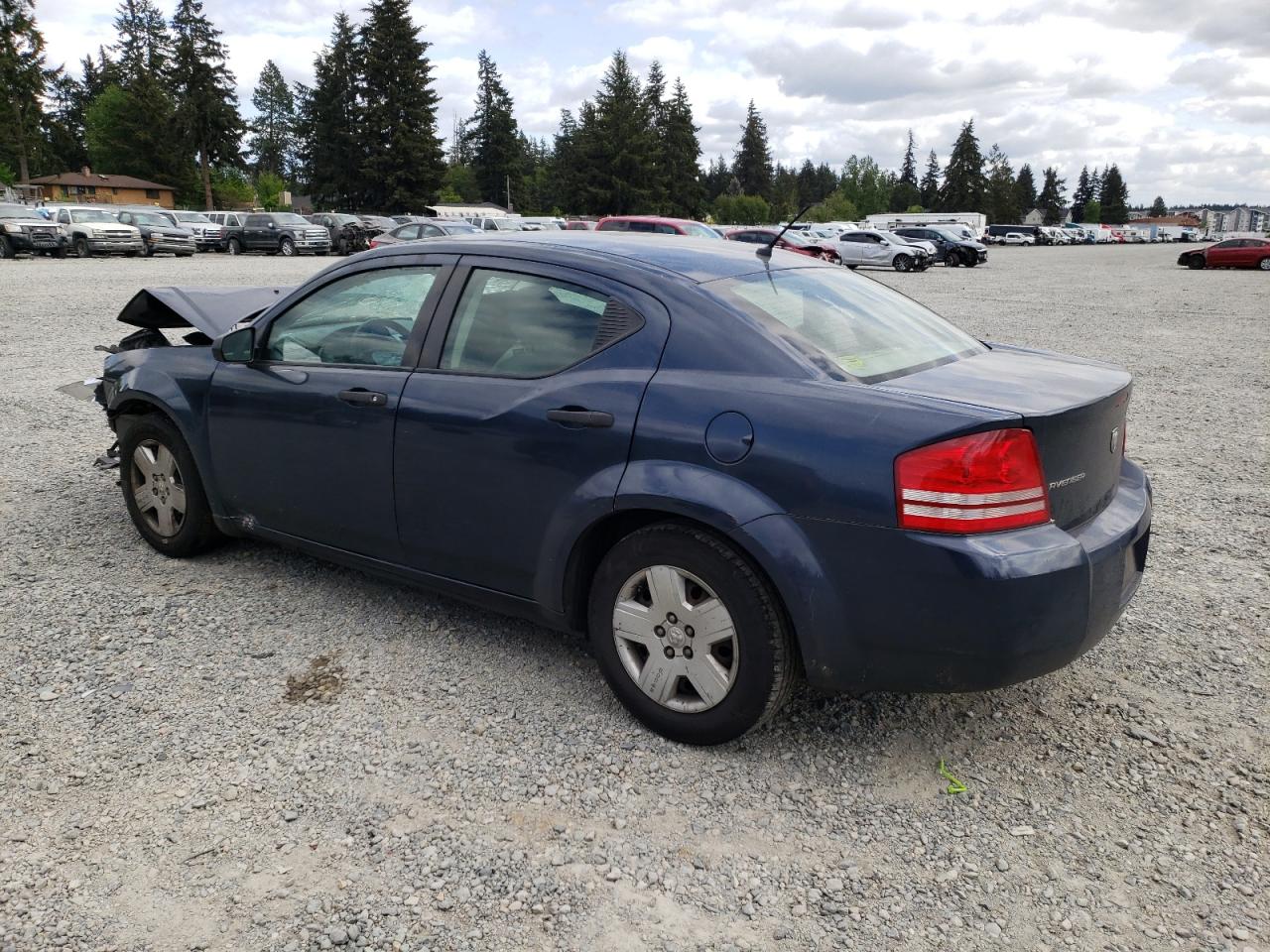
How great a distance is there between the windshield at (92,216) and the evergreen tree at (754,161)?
10241cm

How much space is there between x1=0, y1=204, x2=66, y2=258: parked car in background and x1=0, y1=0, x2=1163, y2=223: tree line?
4144 centimetres

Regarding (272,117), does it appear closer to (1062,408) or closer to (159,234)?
(159,234)

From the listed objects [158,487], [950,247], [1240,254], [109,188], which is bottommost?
[158,487]

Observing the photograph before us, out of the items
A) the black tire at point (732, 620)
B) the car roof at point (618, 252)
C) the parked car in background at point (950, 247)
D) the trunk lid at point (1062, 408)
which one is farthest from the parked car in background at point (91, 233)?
the trunk lid at point (1062, 408)

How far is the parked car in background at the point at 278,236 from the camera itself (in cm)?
3584

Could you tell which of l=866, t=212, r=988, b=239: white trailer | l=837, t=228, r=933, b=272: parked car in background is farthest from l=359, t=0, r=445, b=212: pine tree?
l=837, t=228, r=933, b=272: parked car in background

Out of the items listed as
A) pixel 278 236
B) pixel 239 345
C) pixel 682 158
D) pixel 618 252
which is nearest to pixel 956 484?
pixel 618 252

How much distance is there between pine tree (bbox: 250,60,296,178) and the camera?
114m

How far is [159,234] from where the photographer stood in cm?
3334

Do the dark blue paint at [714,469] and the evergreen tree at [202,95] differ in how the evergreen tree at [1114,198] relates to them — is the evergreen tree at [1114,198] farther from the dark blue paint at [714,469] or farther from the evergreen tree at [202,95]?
the dark blue paint at [714,469]

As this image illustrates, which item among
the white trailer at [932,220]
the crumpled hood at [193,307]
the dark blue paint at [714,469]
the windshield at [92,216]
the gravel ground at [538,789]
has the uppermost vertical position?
the white trailer at [932,220]

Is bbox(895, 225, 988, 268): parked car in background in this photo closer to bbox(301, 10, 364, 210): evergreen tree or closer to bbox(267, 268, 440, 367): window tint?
bbox(267, 268, 440, 367): window tint

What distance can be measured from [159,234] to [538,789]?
35.7 meters

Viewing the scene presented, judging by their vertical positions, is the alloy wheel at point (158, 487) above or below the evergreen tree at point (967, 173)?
below
